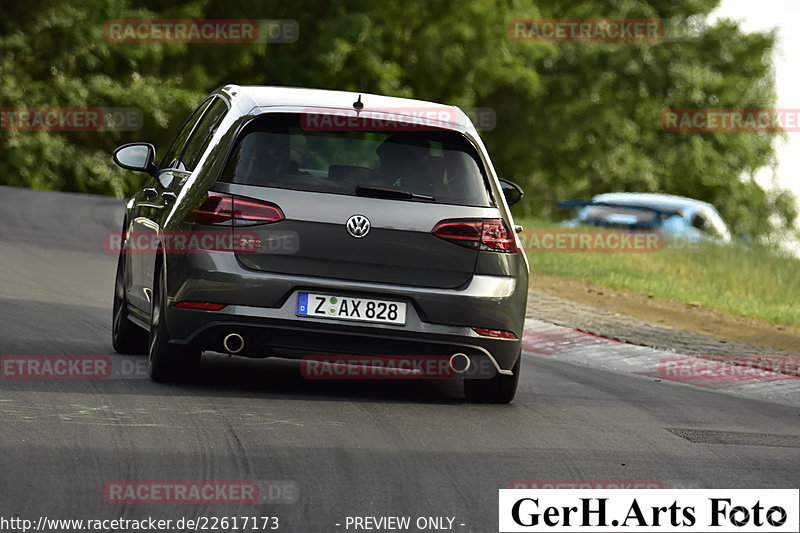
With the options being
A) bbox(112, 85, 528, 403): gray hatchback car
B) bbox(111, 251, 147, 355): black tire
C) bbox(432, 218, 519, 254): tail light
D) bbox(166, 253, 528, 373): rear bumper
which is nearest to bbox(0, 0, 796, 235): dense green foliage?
bbox(111, 251, 147, 355): black tire

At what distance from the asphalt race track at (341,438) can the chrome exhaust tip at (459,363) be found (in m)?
0.26

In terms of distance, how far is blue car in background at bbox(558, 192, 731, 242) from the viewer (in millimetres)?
29219

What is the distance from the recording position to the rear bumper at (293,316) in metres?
8.74

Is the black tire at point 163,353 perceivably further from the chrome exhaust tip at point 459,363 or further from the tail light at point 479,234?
the tail light at point 479,234

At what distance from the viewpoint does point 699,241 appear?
2678cm

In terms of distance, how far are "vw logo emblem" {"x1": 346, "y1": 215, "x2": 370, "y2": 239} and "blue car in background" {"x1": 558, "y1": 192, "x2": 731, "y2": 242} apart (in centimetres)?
1988

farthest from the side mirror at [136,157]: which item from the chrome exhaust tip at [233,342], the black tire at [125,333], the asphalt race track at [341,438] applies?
the chrome exhaust tip at [233,342]

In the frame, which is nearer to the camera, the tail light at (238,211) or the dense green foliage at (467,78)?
the tail light at (238,211)

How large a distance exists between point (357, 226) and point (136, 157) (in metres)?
2.12

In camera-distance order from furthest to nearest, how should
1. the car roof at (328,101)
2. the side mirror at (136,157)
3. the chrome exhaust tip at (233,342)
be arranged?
the side mirror at (136,157), the car roof at (328,101), the chrome exhaust tip at (233,342)

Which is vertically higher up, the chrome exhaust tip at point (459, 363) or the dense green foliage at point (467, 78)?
the dense green foliage at point (467, 78)

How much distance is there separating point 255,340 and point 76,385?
108cm

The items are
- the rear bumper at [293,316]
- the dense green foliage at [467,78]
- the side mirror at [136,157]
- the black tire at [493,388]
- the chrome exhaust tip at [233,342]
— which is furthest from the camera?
the dense green foliage at [467,78]

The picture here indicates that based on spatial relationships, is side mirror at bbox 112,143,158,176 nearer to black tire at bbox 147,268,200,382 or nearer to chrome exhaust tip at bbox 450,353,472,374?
black tire at bbox 147,268,200,382
